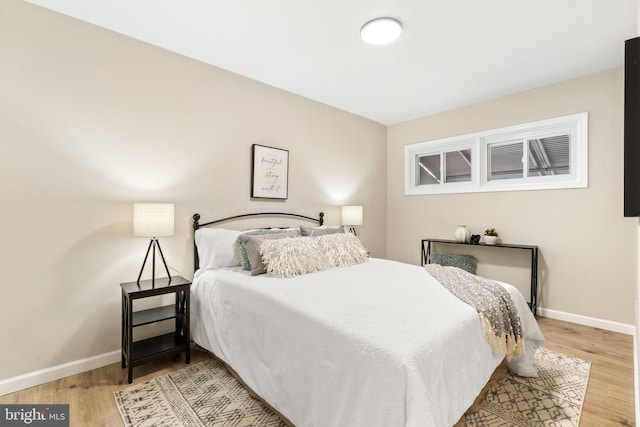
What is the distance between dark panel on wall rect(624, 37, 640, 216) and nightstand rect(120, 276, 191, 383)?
253 centimetres

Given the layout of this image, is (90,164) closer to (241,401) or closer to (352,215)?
(241,401)

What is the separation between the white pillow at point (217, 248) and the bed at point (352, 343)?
15cm

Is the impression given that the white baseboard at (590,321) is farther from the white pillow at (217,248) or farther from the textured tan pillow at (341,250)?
the white pillow at (217,248)

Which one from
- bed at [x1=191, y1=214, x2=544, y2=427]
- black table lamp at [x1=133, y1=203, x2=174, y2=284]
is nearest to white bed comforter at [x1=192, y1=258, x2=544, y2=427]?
bed at [x1=191, y1=214, x2=544, y2=427]

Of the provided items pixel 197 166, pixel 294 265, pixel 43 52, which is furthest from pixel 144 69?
pixel 294 265

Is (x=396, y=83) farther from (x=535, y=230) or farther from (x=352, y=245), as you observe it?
(x=535, y=230)

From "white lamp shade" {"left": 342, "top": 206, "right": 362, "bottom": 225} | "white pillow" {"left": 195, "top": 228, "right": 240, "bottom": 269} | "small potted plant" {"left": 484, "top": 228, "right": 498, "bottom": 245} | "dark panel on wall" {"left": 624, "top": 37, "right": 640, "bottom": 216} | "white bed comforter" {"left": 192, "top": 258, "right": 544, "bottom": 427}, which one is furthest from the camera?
"white lamp shade" {"left": 342, "top": 206, "right": 362, "bottom": 225}

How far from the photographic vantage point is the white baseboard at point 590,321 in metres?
2.89

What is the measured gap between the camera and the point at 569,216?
3.20m

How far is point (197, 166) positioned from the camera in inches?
110

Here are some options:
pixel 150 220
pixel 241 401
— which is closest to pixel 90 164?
pixel 150 220

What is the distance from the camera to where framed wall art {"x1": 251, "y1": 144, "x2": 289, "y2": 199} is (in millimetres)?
3186

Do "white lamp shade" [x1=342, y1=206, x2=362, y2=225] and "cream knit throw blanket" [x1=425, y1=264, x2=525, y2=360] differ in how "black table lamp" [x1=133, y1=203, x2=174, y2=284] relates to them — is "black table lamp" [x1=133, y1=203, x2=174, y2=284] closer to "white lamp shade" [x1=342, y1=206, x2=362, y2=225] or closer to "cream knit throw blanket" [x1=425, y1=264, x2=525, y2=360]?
"cream knit throw blanket" [x1=425, y1=264, x2=525, y2=360]

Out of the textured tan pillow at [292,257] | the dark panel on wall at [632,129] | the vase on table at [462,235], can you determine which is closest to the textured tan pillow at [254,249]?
the textured tan pillow at [292,257]
